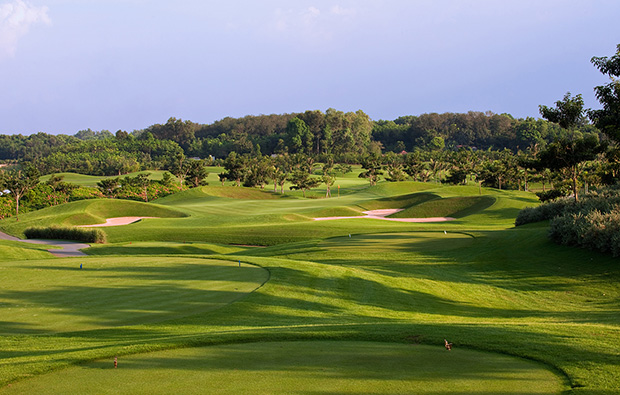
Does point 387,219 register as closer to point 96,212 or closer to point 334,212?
point 334,212

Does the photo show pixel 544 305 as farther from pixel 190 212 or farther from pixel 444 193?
pixel 444 193

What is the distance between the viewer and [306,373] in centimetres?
698

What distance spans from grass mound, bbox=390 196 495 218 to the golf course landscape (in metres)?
22.6

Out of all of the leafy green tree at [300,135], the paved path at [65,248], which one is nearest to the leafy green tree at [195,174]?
the paved path at [65,248]

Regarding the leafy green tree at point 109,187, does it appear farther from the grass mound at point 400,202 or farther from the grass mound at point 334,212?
the grass mound at point 400,202

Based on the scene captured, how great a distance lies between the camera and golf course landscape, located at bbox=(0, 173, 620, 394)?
690cm

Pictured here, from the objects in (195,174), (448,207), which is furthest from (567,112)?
(195,174)

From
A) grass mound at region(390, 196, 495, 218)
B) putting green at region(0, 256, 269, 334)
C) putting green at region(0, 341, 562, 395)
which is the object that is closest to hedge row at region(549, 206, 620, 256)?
putting green at region(0, 256, 269, 334)

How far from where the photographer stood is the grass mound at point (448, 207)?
180ft

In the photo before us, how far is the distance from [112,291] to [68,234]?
91.0 ft

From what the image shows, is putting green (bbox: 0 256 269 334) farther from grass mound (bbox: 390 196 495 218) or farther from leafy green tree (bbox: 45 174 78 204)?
leafy green tree (bbox: 45 174 78 204)

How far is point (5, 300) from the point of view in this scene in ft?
45.4

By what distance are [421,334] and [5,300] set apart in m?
11.3

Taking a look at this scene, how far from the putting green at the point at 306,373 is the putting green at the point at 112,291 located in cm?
463
